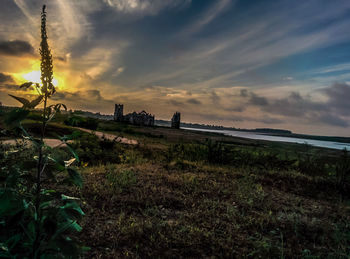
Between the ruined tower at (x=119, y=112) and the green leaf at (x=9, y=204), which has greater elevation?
the ruined tower at (x=119, y=112)

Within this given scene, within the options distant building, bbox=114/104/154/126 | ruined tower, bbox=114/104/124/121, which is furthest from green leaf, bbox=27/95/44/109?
ruined tower, bbox=114/104/124/121

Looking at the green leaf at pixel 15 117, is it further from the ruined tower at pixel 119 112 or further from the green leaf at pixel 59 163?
the ruined tower at pixel 119 112

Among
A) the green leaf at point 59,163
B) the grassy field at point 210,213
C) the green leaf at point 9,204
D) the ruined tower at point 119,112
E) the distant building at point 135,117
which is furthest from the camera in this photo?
the ruined tower at point 119,112

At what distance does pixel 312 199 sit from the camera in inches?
207

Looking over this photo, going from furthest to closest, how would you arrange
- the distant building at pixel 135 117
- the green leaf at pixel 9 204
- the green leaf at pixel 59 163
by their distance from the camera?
the distant building at pixel 135 117 → the green leaf at pixel 59 163 → the green leaf at pixel 9 204

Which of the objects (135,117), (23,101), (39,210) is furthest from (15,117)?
(135,117)

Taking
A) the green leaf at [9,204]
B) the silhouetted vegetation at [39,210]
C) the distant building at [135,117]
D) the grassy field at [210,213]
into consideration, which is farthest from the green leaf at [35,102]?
the distant building at [135,117]

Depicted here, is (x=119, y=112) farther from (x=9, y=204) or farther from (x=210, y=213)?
(x=9, y=204)

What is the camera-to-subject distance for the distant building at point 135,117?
55256 millimetres

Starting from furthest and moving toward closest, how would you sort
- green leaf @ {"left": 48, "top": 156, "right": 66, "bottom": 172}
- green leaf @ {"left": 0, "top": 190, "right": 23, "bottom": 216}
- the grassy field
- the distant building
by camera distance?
the distant building < the grassy field < green leaf @ {"left": 48, "top": 156, "right": 66, "bottom": 172} < green leaf @ {"left": 0, "top": 190, "right": 23, "bottom": 216}

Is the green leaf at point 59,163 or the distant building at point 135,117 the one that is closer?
the green leaf at point 59,163

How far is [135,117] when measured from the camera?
5569 centimetres

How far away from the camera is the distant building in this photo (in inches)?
2175

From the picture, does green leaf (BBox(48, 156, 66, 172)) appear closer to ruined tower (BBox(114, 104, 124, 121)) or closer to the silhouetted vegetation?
the silhouetted vegetation
